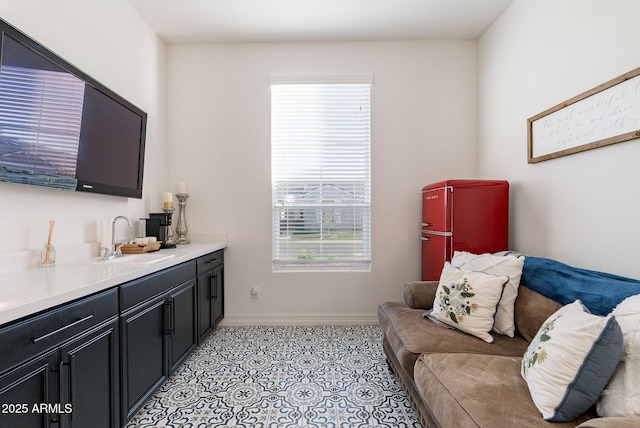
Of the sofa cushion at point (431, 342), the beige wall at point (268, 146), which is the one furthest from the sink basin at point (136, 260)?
the sofa cushion at point (431, 342)

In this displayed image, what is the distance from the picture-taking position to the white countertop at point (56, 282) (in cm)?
108

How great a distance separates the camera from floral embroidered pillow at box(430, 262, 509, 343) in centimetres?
193

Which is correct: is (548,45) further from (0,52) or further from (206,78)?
(0,52)

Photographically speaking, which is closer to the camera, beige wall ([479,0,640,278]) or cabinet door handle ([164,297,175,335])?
beige wall ([479,0,640,278])

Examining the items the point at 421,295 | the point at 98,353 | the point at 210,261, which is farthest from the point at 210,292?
the point at 421,295

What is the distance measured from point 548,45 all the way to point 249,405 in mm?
3172

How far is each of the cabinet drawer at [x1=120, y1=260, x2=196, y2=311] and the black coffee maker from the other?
0.53 m

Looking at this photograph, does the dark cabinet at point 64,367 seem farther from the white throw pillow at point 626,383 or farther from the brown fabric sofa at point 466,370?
the white throw pillow at point 626,383

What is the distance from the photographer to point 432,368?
1.57 metres

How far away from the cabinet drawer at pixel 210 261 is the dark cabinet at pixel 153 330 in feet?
0.51

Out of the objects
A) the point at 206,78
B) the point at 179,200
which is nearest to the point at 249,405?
the point at 179,200

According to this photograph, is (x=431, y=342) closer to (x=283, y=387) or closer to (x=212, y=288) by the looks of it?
(x=283, y=387)

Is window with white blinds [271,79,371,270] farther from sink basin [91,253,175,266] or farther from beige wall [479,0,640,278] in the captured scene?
sink basin [91,253,175,266]

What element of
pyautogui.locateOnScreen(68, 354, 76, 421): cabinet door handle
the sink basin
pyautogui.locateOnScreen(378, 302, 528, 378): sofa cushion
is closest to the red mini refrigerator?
pyautogui.locateOnScreen(378, 302, 528, 378): sofa cushion
